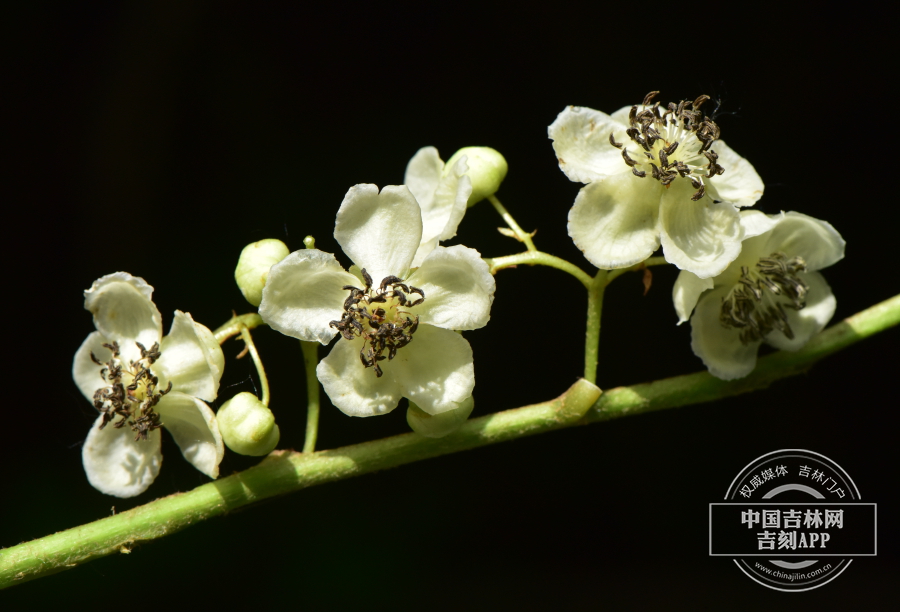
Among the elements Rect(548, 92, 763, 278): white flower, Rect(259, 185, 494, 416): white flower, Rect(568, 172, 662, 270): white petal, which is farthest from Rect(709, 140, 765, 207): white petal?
Rect(259, 185, 494, 416): white flower

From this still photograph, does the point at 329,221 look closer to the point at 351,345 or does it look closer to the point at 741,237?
the point at 351,345

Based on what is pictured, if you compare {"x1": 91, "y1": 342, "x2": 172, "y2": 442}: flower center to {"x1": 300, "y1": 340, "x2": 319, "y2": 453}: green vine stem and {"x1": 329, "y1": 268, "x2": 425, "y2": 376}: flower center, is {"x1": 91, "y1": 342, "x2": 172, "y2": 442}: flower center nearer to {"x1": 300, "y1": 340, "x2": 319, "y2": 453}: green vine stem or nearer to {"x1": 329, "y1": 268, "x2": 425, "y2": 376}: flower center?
{"x1": 300, "y1": 340, "x2": 319, "y2": 453}: green vine stem

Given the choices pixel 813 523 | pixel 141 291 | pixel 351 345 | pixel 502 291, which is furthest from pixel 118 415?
pixel 813 523

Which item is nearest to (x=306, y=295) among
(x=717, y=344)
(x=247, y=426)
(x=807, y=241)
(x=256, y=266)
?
(x=256, y=266)

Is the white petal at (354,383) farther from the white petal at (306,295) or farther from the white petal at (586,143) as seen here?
the white petal at (586,143)

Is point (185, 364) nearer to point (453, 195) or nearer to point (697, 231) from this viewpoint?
point (453, 195)

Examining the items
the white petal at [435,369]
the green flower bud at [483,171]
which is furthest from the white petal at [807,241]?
the white petal at [435,369]
